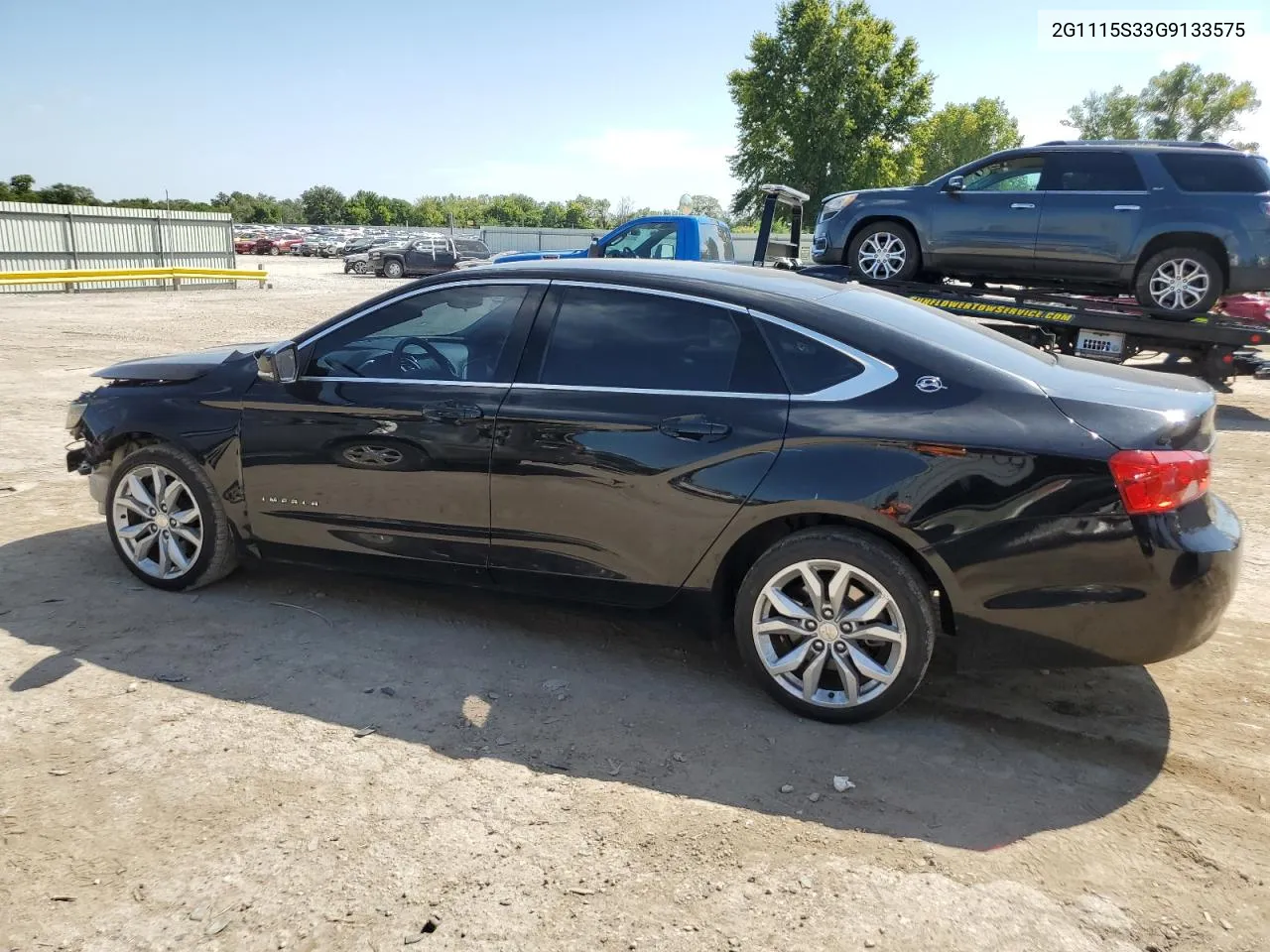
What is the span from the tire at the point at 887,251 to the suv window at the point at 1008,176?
2.77 ft

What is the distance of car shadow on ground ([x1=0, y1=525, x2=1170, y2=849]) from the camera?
Answer: 10.5ft

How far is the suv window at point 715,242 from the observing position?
14.7 metres

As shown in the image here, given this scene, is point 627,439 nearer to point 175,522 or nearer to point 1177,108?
point 175,522

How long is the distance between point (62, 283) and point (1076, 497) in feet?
89.6

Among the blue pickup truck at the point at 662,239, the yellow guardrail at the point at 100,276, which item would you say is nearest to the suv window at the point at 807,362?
the blue pickup truck at the point at 662,239

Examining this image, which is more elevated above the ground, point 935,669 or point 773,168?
point 773,168

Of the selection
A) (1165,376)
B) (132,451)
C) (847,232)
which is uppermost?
(847,232)

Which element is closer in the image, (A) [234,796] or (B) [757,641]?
(A) [234,796]

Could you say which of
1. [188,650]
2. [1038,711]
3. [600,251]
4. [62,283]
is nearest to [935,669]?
[1038,711]

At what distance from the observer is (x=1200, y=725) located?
3652 mm

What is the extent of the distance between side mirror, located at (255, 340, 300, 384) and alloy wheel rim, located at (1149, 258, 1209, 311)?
8909 millimetres

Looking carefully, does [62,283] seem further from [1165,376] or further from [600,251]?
[1165,376]

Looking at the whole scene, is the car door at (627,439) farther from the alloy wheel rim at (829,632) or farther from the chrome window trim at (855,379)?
the alloy wheel rim at (829,632)

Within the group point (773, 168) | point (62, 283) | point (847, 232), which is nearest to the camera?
point (847, 232)
